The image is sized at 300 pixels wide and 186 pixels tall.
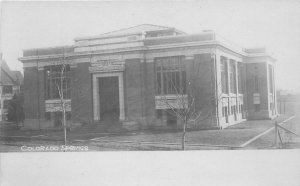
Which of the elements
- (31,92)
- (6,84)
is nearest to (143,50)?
(31,92)

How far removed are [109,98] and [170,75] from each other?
3.14 meters

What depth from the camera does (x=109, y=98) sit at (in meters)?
16.7

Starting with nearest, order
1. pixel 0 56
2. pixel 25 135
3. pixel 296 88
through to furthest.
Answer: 1. pixel 296 88
2. pixel 0 56
3. pixel 25 135

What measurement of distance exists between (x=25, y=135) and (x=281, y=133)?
8988mm

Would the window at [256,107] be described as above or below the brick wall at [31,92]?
below

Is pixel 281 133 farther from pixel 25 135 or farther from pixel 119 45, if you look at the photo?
pixel 25 135

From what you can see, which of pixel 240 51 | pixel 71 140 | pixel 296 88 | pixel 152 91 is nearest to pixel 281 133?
pixel 296 88

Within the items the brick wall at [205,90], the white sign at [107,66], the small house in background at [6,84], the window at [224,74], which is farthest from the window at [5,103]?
the window at [224,74]

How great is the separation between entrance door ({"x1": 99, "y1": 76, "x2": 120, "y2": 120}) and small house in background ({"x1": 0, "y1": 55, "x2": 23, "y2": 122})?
3850mm

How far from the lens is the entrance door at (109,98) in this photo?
16016mm

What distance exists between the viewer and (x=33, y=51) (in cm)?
1373

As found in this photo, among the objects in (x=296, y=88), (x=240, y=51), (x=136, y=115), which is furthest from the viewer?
(x=136, y=115)

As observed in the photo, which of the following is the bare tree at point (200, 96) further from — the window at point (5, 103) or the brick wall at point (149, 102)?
the window at point (5, 103)

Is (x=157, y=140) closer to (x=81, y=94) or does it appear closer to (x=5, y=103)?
(x=81, y=94)
